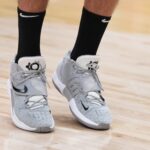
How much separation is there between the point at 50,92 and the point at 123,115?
300 millimetres

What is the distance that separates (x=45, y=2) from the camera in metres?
1.28

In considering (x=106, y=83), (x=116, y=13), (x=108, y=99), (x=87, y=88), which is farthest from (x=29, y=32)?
(x=116, y=13)

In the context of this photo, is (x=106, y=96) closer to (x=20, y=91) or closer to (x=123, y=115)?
(x=123, y=115)

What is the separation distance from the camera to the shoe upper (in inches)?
52.5

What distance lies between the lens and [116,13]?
351 cm

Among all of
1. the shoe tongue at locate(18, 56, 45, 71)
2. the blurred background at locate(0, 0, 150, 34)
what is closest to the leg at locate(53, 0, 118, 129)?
the shoe tongue at locate(18, 56, 45, 71)

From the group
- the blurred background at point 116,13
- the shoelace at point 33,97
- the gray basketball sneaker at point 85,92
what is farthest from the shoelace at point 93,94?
the blurred background at point 116,13

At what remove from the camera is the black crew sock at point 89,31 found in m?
1.33

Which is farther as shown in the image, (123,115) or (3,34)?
(3,34)

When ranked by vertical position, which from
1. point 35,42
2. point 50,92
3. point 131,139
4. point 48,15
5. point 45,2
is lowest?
point 48,15

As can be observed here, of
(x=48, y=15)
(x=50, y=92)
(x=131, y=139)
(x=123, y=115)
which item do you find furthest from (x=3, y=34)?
(x=131, y=139)

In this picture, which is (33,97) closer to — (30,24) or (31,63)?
(31,63)

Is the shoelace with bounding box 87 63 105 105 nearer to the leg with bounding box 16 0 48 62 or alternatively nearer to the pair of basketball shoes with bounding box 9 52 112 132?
the pair of basketball shoes with bounding box 9 52 112 132

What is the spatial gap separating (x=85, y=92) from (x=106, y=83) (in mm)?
491
